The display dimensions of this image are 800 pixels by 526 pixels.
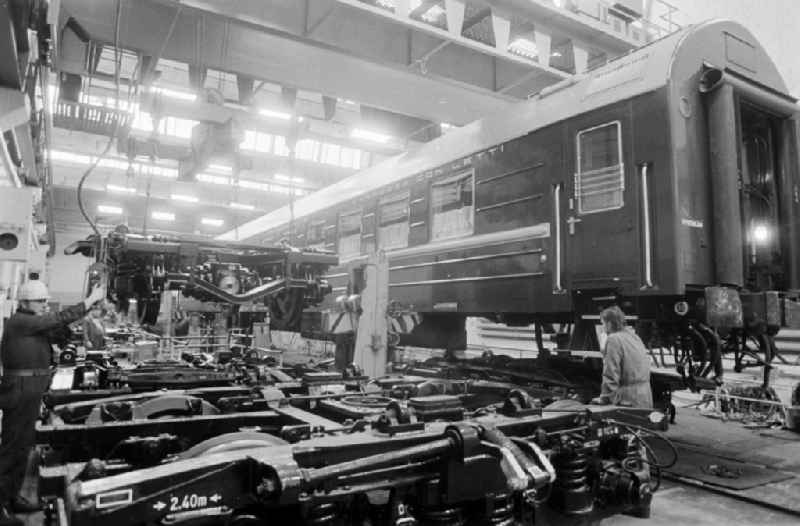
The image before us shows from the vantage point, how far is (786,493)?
3971 mm

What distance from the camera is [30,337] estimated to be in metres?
3.56

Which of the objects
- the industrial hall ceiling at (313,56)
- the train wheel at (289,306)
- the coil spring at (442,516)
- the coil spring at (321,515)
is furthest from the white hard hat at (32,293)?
the coil spring at (442,516)

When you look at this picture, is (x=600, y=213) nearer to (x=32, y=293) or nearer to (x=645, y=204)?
(x=645, y=204)

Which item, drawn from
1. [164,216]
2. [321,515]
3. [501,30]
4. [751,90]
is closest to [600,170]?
[751,90]

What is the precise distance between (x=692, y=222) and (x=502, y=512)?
3.33m

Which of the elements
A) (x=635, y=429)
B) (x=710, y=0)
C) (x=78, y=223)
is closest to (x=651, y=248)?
(x=635, y=429)

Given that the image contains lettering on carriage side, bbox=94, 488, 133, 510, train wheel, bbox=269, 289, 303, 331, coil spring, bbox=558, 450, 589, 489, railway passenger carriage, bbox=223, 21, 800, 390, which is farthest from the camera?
train wheel, bbox=269, 289, 303, 331

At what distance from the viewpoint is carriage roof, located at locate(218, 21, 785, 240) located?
471 cm

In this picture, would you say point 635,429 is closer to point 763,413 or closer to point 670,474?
point 670,474

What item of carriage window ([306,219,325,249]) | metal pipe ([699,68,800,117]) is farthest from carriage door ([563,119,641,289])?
carriage window ([306,219,325,249])

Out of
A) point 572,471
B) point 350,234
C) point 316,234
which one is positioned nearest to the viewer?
point 572,471

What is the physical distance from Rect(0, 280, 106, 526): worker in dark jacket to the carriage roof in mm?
4167

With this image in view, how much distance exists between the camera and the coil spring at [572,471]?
96.1 inches

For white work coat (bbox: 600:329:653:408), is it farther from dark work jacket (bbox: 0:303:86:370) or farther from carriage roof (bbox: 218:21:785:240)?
dark work jacket (bbox: 0:303:86:370)
